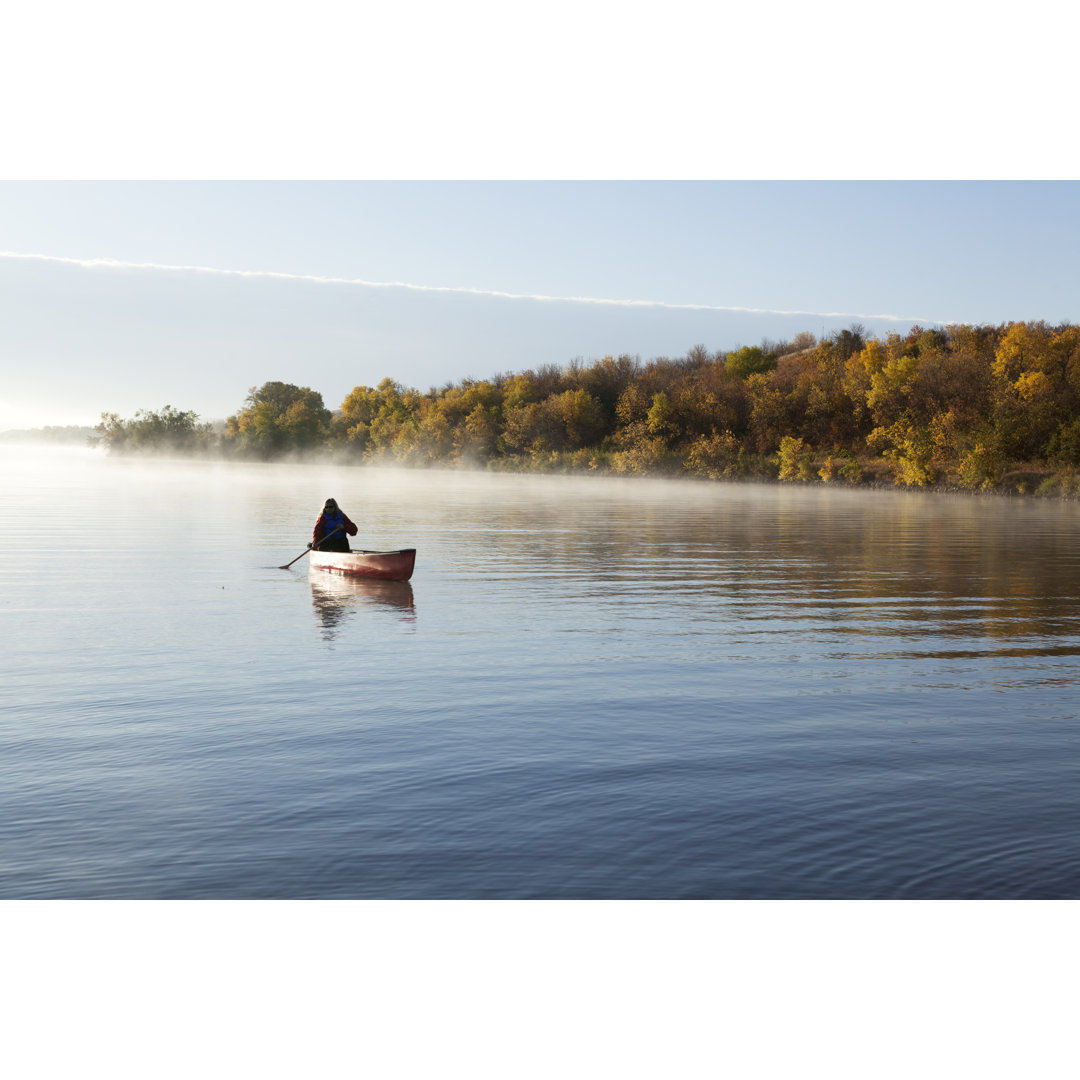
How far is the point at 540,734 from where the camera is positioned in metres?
13.3

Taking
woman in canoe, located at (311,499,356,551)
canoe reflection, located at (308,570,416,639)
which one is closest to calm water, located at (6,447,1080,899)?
canoe reflection, located at (308,570,416,639)

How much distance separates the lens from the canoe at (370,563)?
27.7 metres

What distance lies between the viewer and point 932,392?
350 feet

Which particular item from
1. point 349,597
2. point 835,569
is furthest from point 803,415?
point 349,597

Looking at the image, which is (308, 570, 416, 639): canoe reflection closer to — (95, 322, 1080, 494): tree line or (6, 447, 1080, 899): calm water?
(6, 447, 1080, 899): calm water

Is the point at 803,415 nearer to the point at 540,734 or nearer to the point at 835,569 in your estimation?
the point at 835,569

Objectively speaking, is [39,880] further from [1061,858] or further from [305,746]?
[1061,858]

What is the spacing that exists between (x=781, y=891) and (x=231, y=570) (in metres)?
26.7

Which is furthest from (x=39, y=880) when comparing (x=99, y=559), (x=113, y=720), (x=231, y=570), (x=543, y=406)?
(x=543, y=406)

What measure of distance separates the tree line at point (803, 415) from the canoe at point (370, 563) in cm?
6932

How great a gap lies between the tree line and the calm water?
68049 millimetres

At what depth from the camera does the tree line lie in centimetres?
9438

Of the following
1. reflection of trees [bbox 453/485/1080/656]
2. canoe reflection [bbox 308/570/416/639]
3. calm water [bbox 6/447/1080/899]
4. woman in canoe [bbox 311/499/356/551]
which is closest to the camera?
calm water [bbox 6/447/1080/899]

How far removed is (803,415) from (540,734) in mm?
117421
